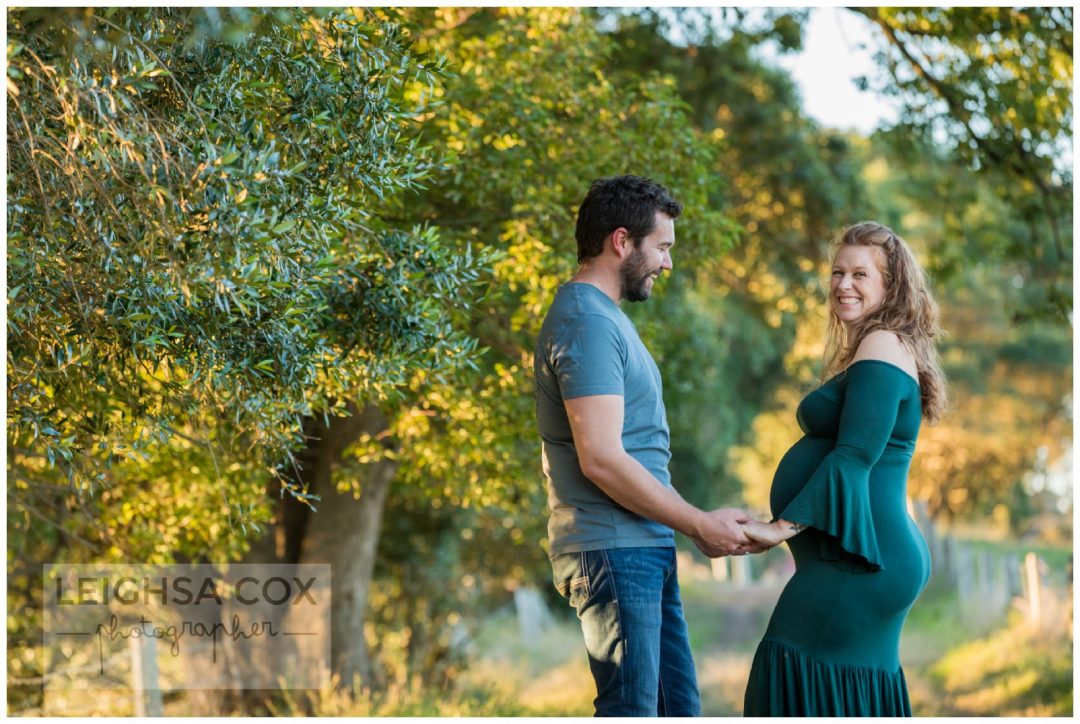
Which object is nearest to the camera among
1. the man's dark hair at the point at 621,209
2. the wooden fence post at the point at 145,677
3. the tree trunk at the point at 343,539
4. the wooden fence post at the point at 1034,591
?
the man's dark hair at the point at 621,209

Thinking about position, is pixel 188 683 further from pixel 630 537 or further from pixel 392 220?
pixel 630 537

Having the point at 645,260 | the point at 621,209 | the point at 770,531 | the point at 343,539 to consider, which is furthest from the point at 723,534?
the point at 343,539

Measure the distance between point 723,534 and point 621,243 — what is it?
37.9 inches

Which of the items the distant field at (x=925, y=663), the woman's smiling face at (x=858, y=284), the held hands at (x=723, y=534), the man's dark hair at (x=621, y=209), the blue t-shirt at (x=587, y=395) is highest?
the man's dark hair at (x=621, y=209)

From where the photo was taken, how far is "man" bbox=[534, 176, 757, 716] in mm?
3484

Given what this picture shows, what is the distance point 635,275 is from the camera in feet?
12.4

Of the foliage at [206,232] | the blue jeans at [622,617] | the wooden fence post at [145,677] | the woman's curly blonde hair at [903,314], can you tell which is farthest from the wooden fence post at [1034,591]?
the blue jeans at [622,617]

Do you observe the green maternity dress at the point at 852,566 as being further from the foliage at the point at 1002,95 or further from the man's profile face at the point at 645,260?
the foliage at the point at 1002,95

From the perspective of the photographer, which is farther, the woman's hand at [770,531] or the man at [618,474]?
the woman's hand at [770,531]

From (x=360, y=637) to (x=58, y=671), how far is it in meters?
2.13

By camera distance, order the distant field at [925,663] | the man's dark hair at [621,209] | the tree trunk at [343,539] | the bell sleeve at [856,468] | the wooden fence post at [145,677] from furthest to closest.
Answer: the distant field at [925,663], the tree trunk at [343,539], the wooden fence post at [145,677], the man's dark hair at [621,209], the bell sleeve at [856,468]

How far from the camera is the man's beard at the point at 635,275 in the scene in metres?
3.75

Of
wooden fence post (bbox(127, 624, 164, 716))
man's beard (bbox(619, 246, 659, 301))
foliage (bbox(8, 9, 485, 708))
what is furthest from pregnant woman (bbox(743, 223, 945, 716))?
wooden fence post (bbox(127, 624, 164, 716))

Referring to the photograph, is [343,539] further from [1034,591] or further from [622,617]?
[1034,591]
